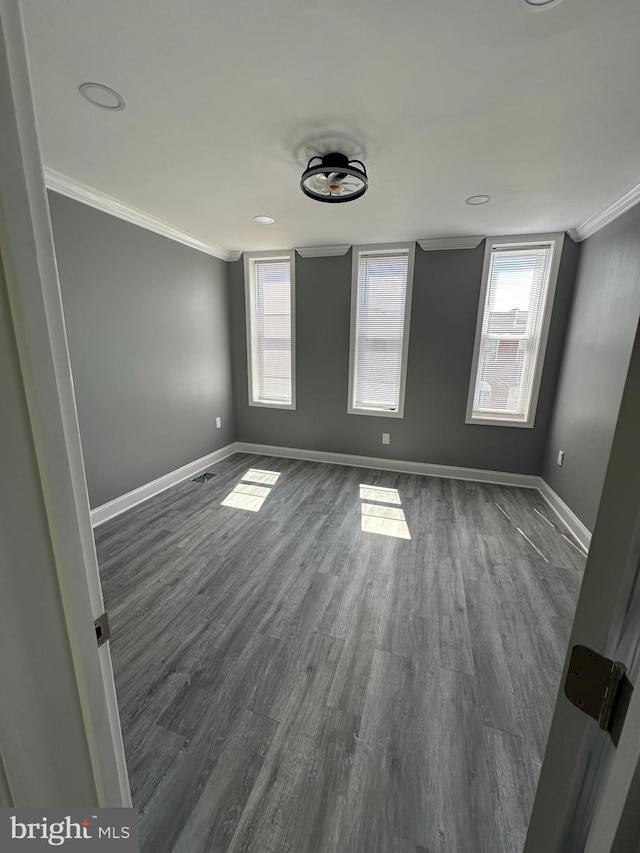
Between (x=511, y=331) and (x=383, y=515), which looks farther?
(x=511, y=331)

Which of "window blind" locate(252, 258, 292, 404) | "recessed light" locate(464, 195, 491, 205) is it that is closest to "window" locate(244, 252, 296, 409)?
"window blind" locate(252, 258, 292, 404)

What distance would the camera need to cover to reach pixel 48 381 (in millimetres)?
511

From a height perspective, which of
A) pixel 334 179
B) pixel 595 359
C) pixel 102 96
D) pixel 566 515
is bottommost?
pixel 566 515

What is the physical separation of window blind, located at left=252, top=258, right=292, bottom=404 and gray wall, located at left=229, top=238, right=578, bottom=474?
155 mm

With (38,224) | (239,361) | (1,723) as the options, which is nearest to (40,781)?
(1,723)

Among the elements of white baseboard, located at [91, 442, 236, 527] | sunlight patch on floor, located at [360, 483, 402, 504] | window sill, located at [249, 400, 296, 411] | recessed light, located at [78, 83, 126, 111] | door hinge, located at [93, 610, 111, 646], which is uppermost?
recessed light, located at [78, 83, 126, 111]

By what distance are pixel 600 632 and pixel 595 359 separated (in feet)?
9.54

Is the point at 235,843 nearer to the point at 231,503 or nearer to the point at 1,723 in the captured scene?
the point at 1,723

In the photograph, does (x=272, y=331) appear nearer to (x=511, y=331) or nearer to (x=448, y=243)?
(x=448, y=243)

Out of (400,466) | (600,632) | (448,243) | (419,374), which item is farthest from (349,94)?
(400,466)

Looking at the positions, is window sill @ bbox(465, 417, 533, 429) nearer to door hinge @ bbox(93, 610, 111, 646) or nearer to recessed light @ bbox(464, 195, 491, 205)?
recessed light @ bbox(464, 195, 491, 205)

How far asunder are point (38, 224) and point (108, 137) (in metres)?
1.94

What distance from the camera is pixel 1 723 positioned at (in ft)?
1.59

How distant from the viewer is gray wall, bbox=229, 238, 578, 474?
3545 millimetres
